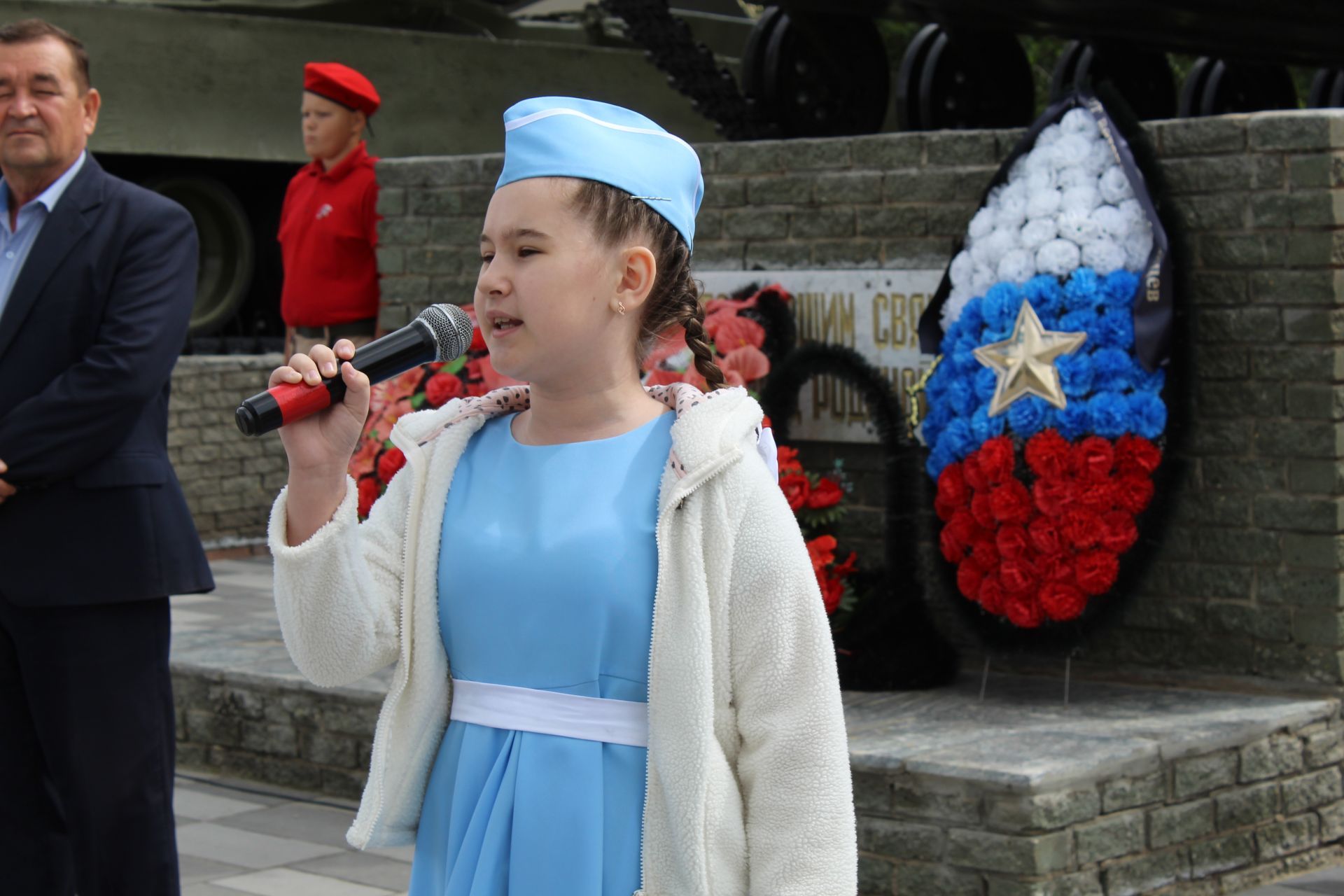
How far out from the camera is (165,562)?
3.50 metres

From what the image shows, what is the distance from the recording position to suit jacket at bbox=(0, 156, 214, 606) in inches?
134

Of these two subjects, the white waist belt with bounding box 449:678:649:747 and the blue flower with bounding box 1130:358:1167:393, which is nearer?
the white waist belt with bounding box 449:678:649:747

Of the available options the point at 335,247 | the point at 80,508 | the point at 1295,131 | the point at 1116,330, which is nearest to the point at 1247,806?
the point at 1116,330

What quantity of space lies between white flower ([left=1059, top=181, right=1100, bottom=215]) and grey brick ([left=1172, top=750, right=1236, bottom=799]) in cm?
144

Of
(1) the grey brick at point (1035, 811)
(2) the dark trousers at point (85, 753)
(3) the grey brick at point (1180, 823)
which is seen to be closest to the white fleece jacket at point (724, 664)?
(2) the dark trousers at point (85, 753)

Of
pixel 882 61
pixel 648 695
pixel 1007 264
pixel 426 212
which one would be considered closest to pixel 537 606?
pixel 648 695

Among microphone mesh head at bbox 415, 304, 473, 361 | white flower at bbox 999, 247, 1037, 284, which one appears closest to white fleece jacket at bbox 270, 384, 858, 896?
microphone mesh head at bbox 415, 304, 473, 361

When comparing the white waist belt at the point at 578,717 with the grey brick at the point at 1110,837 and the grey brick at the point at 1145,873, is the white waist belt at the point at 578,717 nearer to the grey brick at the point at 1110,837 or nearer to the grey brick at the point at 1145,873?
the grey brick at the point at 1110,837

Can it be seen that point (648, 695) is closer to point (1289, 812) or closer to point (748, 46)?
point (1289, 812)

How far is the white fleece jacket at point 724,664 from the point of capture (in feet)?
6.14

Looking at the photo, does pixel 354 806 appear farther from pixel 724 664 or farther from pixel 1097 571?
pixel 724 664

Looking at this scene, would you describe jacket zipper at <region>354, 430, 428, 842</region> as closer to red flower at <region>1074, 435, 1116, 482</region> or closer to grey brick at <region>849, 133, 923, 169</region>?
red flower at <region>1074, 435, 1116, 482</region>

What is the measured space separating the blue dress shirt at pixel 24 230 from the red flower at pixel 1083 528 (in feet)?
8.29

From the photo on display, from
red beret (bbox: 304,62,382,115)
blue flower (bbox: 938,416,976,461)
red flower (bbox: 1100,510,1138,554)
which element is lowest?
red flower (bbox: 1100,510,1138,554)
